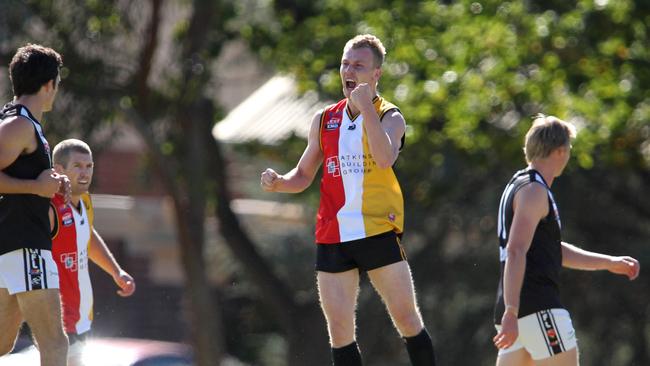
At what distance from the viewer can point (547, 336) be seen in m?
6.35

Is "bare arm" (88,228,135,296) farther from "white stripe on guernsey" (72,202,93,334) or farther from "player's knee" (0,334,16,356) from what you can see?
"player's knee" (0,334,16,356)

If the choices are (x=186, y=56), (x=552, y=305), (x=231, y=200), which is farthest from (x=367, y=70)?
(x=231, y=200)

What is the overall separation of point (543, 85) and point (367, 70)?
8.50 m

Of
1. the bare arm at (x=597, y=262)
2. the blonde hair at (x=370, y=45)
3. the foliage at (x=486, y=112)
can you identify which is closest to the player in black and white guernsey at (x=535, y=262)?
the bare arm at (x=597, y=262)

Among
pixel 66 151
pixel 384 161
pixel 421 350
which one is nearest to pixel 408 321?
pixel 421 350

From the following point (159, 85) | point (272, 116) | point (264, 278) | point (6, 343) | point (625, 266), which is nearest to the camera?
point (6, 343)

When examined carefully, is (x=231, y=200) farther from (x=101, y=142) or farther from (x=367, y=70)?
(x=367, y=70)

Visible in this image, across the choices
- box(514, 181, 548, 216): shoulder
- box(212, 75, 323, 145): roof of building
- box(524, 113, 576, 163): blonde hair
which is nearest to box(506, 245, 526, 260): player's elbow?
box(514, 181, 548, 216): shoulder

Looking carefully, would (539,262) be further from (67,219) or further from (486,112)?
(486,112)

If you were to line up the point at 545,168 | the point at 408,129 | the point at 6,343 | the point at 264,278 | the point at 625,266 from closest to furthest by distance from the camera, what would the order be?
the point at 6,343 → the point at 545,168 → the point at 625,266 → the point at 408,129 → the point at 264,278

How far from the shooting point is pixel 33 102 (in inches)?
249

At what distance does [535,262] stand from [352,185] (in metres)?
0.99

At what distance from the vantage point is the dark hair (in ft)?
20.7

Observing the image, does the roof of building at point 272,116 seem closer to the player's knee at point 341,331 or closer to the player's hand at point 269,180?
the player's hand at point 269,180
